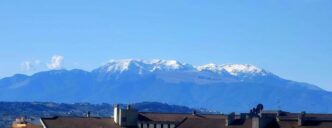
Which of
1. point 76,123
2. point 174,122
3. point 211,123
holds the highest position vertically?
point 76,123

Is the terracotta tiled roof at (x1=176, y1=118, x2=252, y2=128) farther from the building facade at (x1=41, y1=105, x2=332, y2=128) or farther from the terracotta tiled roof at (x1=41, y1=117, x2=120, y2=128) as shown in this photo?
the terracotta tiled roof at (x1=41, y1=117, x2=120, y2=128)

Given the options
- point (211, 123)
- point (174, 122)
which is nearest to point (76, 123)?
point (211, 123)

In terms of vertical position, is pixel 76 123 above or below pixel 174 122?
above

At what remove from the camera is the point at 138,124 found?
146875 millimetres

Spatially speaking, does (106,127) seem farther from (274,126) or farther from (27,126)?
(274,126)

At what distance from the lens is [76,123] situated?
A: 5281 inches

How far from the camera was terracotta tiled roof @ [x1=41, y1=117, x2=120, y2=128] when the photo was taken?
13225cm

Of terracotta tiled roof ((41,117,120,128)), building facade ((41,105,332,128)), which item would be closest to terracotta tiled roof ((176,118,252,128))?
building facade ((41,105,332,128))

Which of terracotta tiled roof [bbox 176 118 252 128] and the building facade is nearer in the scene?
the building facade

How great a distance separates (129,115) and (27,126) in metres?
16.2

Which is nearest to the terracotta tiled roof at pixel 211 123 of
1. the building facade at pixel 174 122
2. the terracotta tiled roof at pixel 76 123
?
the building facade at pixel 174 122

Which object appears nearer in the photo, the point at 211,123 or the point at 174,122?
the point at 211,123

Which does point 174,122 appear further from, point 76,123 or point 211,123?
point 76,123

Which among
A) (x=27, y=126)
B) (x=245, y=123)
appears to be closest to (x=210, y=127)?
(x=245, y=123)
